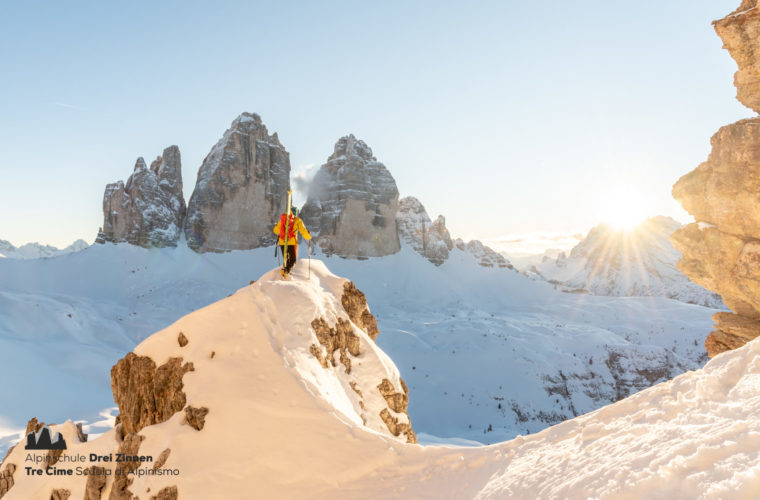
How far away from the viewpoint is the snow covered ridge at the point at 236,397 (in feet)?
18.7

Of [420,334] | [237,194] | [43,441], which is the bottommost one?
[420,334]

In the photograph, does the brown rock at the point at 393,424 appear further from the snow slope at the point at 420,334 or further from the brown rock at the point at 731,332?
the snow slope at the point at 420,334

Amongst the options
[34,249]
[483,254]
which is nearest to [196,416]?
[483,254]

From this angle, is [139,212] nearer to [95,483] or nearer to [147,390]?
[147,390]

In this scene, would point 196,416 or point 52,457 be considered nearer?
point 196,416

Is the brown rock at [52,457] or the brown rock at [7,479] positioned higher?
the brown rock at [52,457]

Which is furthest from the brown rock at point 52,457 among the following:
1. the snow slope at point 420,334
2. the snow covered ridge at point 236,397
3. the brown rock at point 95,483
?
the snow slope at point 420,334

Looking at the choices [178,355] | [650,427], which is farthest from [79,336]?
[650,427]

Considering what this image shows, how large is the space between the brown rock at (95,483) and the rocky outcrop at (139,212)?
51043 mm

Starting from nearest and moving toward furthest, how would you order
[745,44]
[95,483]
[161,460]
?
[161,460]
[95,483]
[745,44]

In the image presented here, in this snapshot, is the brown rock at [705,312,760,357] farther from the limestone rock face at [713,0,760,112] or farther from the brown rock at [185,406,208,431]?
the brown rock at [185,406,208,431]

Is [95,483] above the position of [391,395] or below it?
above

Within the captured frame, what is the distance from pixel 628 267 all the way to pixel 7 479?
342 feet

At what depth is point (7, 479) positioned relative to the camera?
26.2 feet
